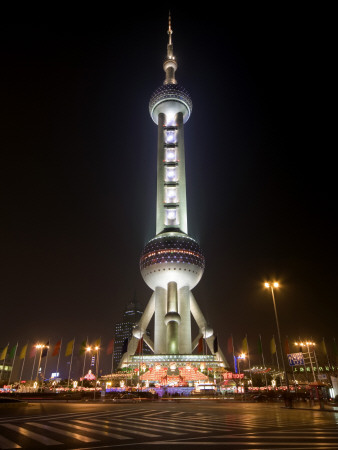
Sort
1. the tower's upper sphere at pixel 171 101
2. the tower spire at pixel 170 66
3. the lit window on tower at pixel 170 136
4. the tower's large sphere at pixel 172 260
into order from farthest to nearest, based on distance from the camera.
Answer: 1. the tower spire at pixel 170 66
2. the tower's upper sphere at pixel 171 101
3. the lit window on tower at pixel 170 136
4. the tower's large sphere at pixel 172 260

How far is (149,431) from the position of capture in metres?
12.7

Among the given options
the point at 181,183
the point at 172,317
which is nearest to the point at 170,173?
the point at 181,183

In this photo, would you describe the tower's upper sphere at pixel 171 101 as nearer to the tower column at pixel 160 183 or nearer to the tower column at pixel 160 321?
the tower column at pixel 160 183

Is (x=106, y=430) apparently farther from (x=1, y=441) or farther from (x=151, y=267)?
(x=151, y=267)

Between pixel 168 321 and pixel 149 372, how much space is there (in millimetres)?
13381

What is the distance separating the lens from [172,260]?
3388 inches

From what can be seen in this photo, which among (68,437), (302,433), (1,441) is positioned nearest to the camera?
(1,441)

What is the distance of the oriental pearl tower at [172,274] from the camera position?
80.4 m

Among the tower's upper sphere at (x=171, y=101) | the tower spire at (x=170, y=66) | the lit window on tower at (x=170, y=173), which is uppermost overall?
the tower spire at (x=170, y=66)

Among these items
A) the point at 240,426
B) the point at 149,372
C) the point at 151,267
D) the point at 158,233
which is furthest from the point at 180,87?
the point at 240,426

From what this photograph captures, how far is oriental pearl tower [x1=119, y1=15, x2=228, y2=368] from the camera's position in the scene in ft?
264

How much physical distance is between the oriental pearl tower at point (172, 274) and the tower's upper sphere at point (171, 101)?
8620mm

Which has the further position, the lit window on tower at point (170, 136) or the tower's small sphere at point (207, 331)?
the lit window on tower at point (170, 136)

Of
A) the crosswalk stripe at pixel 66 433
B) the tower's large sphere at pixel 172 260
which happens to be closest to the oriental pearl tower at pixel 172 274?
the tower's large sphere at pixel 172 260
